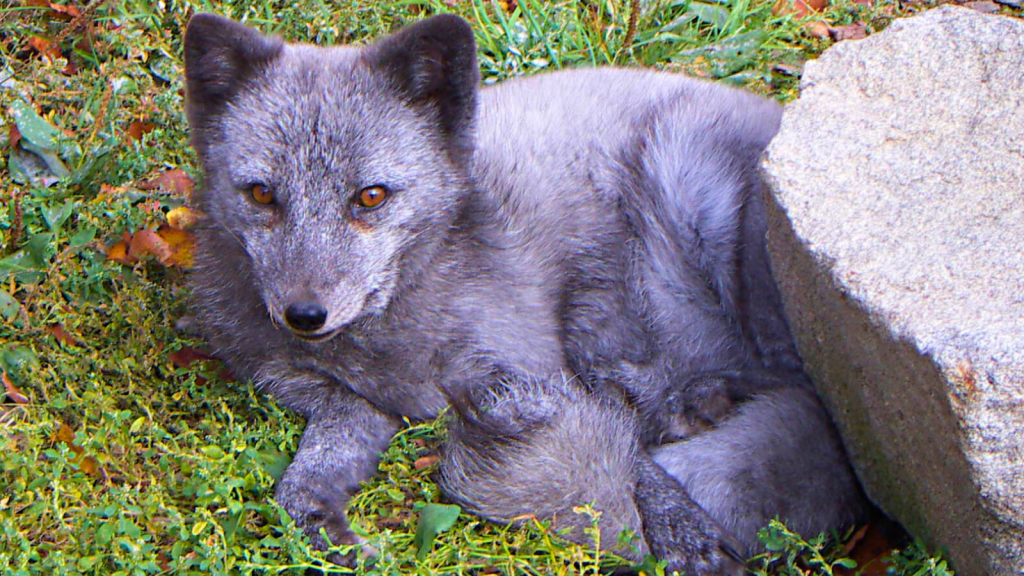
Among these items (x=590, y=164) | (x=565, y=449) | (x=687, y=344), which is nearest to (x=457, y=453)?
(x=565, y=449)

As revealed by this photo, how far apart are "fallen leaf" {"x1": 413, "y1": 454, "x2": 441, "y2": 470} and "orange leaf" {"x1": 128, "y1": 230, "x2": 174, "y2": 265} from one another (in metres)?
1.47

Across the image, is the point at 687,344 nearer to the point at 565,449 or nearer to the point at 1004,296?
the point at 565,449

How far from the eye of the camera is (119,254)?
426 centimetres

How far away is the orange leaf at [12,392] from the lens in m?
3.67

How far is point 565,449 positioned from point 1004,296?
1.32m

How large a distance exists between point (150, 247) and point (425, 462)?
160 centimetres

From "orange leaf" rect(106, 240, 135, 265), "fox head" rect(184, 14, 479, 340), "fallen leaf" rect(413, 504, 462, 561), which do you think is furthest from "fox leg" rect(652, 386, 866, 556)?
"orange leaf" rect(106, 240, 135, 265)

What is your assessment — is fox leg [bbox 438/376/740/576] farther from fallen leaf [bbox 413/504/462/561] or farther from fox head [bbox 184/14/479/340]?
fox head [bbox 184/14/479/340]

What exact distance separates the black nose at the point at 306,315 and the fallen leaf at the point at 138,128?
2.22 m

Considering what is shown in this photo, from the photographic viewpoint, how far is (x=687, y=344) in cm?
366

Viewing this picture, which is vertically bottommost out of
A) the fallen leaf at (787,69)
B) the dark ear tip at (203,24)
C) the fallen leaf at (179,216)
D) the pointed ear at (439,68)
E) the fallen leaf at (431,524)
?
the fallen leaf at (431,524)

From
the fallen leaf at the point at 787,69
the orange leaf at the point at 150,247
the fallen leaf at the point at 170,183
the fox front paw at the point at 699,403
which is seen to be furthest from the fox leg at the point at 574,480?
the fallen leaf at the point at 787,69

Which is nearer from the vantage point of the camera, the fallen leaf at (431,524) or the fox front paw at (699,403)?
the fallen leaf at (431,524)

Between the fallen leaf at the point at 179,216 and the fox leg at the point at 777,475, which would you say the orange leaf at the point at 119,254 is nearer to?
the fallen leaf at the point at 179,216
